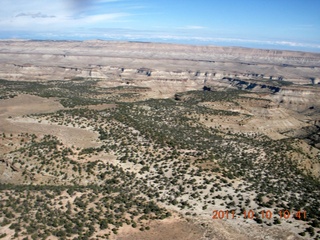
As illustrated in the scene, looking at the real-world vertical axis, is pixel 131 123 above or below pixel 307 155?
above

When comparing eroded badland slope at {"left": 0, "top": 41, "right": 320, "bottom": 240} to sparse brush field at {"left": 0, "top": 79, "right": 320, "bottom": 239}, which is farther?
sparse brush field at {"left": 0, "top": 79, "right": 320, "bottom": 239}

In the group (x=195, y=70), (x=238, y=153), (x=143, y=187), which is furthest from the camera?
(x=195, y=70)

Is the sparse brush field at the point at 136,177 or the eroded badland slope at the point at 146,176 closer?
the eroded badland slope at the point at 146,176

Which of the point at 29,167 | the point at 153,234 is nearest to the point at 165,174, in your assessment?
the point at 153,234

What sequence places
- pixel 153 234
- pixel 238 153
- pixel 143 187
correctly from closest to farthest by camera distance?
pixel 153 234 → pixel 143 187 → pixel 238 153

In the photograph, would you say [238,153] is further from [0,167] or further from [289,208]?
[0,167]

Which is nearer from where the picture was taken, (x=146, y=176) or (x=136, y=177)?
(x=136, y=177)

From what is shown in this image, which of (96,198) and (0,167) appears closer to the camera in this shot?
(96,198)
